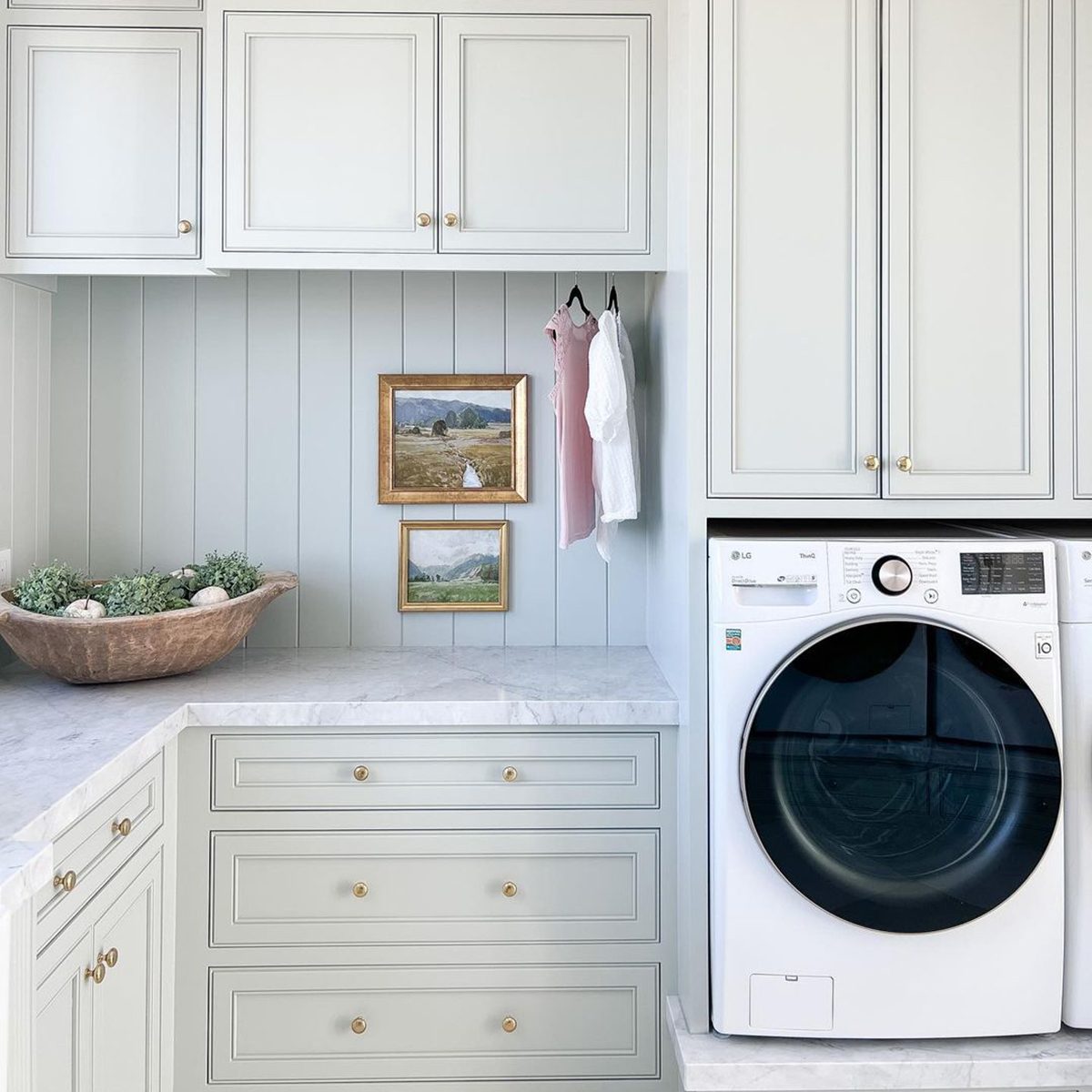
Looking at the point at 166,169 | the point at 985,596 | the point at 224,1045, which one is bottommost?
the point at 224,1045

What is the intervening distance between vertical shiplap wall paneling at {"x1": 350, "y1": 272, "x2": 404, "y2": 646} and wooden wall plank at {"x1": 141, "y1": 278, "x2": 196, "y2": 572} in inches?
16.3

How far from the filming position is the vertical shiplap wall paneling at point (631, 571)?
2.39m

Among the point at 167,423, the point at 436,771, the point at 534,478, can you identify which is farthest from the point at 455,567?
the point at 167,423

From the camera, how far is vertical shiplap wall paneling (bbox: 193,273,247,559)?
7.79 ft

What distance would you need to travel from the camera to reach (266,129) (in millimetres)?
2000

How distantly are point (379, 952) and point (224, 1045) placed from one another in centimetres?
35

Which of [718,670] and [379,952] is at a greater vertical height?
[718,670]

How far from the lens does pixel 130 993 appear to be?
63.7 inches

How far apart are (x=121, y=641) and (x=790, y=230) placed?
4.88 ft

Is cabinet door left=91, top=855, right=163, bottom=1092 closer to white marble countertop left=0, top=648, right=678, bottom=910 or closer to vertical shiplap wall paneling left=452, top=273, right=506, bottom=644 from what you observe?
white marble countertop left=0, top=648, right=678, bottom=910

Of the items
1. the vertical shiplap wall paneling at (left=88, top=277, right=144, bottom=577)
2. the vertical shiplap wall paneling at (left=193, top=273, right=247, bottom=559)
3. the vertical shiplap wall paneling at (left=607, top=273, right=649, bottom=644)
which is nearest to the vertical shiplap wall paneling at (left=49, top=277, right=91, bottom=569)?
the vertical shiplap wall paneling at (left=88, top=277, right=144, bottom=577)

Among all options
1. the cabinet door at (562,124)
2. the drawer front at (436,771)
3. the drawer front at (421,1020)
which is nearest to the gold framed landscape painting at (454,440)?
the cabinet door at (562,124)

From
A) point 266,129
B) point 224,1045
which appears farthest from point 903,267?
point 224,1045

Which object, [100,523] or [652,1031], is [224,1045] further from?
[100,523]
